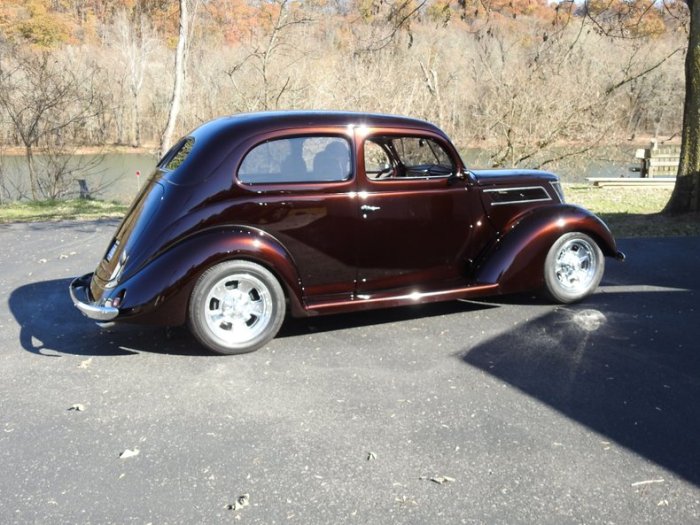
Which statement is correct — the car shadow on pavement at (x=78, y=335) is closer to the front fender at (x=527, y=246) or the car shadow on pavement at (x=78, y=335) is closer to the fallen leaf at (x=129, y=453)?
the fallen leaf at (x=129, y=453)

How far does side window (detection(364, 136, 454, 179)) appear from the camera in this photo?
5.75 metres

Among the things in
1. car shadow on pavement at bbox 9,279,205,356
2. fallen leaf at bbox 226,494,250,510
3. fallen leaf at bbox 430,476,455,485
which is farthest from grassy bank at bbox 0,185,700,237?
fallen leaf at bbox 226,494,250,510

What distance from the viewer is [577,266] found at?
Result: 610 centimetres

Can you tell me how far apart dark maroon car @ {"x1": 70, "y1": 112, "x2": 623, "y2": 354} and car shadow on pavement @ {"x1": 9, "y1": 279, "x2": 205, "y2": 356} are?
372mm

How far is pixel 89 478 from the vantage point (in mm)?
3160

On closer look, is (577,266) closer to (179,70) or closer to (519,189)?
(519,189)

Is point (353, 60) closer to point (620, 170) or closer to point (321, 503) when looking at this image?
point (620, 170)

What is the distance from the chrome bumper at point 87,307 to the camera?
4.57 metres

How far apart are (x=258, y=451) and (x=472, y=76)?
1883cm

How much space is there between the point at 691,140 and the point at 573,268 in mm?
6239

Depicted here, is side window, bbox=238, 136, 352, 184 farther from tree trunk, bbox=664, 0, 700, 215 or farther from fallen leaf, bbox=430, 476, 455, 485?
tree trunk, bbox=664, 0, 700, 215

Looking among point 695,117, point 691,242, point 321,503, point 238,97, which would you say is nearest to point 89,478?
point 321,503

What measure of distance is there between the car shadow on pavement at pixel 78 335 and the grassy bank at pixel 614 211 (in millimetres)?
6698

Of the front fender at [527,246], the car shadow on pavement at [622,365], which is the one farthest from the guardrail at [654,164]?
the car shadow on pavement at [622,365]
